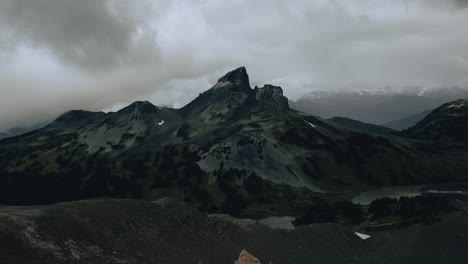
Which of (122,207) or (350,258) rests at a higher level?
(122,207)

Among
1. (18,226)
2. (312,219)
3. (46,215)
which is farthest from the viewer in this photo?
(312,219)

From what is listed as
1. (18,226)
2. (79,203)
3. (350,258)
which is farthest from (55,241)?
(350,258)

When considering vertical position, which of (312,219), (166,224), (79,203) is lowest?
(312,219)

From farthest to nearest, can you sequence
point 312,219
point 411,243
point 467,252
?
point 312,219 → point 411,243 → point 467,252

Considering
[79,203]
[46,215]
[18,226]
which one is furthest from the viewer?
[79,203]

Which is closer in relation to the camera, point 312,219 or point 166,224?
point 166,224

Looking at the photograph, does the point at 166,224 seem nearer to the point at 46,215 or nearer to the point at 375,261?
the point at 46,215

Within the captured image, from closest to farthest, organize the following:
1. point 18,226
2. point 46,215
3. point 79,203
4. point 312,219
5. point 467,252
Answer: point 18,226 < point 46,215 < point 79,203 < point 467,252 < point 312,219

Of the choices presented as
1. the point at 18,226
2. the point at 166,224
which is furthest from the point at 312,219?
the point at 18,226

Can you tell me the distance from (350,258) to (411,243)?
15027 mm

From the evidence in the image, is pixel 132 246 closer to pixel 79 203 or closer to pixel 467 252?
pixel 79 203

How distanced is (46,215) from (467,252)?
73804 millimetres

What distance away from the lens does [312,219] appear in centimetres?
17625

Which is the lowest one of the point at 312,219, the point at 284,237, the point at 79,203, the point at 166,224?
the point at 312,219
